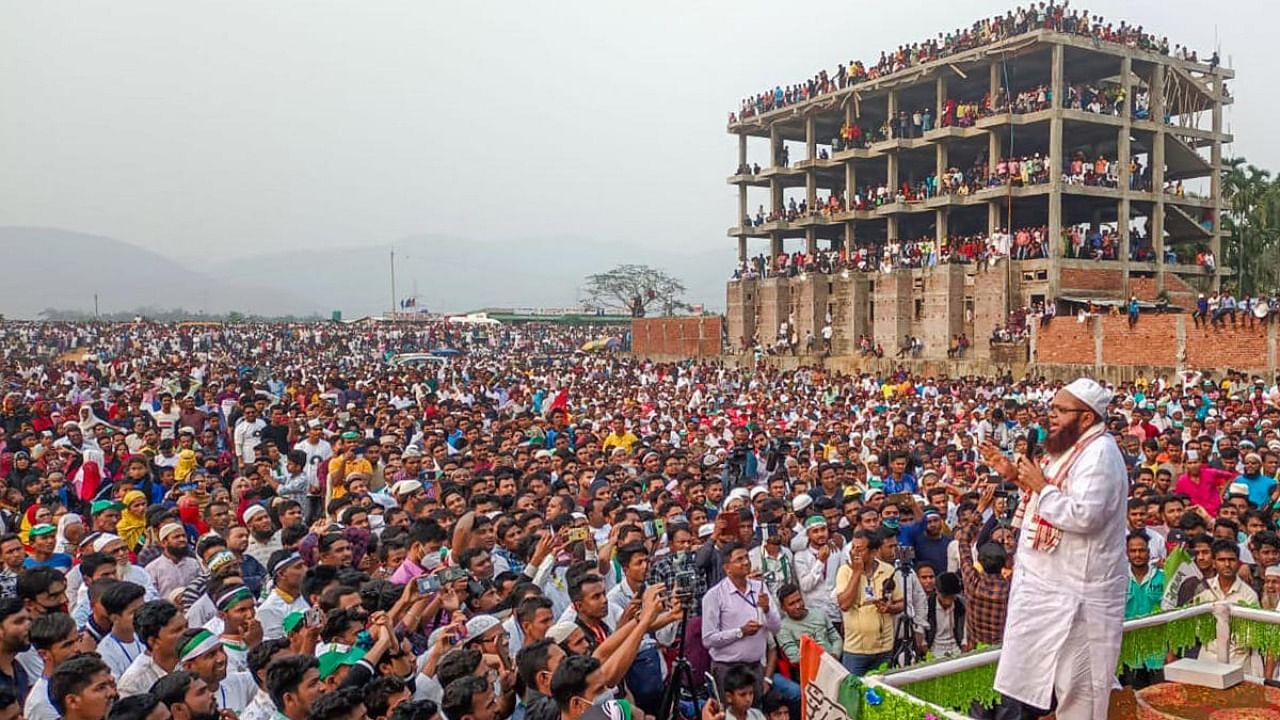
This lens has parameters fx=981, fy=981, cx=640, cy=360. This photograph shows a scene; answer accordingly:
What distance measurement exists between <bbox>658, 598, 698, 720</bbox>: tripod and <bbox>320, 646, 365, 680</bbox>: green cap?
1.52m

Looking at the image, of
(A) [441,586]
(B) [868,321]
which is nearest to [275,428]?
(A) [441,586]

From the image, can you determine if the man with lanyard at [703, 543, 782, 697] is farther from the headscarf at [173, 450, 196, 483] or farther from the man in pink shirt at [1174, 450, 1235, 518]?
the headscarf at [173, 450, 196, 483]

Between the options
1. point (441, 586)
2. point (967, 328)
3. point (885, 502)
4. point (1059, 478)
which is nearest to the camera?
point (1059, 478)

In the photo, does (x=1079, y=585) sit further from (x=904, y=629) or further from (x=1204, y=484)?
(x=1204, y=484)

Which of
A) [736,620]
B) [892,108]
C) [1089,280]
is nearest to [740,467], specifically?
[736,620]

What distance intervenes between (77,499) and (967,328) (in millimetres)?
26437

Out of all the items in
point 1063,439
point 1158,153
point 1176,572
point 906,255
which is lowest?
→ point 1176,572

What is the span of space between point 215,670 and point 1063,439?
144 inches

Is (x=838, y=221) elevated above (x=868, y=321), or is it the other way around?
(x=838, y=221)

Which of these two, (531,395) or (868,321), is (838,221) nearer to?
(868,321)

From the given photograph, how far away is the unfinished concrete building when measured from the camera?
29266mm

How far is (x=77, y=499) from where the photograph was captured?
30.1ft

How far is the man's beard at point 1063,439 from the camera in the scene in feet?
12.0

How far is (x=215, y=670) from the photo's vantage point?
14.1 feet
